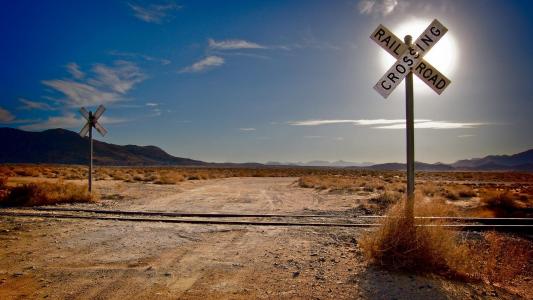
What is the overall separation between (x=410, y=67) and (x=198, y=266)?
4.84m

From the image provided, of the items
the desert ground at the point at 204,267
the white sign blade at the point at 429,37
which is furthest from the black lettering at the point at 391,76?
the desert ground at the point at 204,267

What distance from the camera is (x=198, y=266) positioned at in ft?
21.6

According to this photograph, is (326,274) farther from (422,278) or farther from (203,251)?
(203,251)

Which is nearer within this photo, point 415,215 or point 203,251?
point 415,215

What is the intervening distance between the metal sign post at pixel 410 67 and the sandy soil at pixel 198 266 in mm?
1472

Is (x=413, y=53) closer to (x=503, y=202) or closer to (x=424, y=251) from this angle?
(x=424, y=251)

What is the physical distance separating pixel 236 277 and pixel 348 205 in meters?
12.4

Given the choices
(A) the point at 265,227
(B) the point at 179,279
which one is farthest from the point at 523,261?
(B) the point at 179,279

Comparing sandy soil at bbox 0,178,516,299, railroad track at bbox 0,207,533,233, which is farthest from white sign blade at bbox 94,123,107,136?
sandy soil at bbox 0,178,516,299

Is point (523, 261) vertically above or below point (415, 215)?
below

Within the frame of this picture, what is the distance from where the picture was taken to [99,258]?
707 centimetres

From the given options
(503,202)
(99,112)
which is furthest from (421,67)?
(99,112)

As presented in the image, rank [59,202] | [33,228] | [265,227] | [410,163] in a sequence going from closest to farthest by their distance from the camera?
[410,163] < [33,228] < [265,227] < [59,202]

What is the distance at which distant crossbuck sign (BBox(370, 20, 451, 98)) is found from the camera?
19.7 ft
